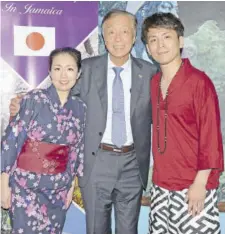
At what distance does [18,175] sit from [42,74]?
86cm

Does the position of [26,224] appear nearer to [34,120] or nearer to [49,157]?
[49,157]

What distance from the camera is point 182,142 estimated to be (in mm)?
2139

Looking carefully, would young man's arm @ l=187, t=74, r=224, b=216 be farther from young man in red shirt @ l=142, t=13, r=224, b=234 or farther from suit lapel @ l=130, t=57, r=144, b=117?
suit lapel @ l=130, t=57, r=144, b=117

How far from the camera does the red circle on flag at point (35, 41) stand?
2.79 meters

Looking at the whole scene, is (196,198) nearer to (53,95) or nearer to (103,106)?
(103,106)

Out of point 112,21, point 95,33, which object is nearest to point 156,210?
point 112,21

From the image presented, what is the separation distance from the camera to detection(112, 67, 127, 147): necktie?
2.42 meters

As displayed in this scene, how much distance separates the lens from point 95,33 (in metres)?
2.85

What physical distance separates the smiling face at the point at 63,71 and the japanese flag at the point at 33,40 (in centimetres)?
59

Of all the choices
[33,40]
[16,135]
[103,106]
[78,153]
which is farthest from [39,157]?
[33,40]

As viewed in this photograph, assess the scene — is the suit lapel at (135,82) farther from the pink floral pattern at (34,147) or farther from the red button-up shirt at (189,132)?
the pink floral pattern at (34,147)

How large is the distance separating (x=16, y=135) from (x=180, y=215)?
970 millimetres

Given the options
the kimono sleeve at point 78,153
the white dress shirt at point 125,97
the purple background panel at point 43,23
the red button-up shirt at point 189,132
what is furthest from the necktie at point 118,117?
the purple background panel at point 43,23

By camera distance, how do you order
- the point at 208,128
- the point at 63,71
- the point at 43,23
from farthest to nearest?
the point at 43,23 → the point at 63,71 → the point at 208,128
